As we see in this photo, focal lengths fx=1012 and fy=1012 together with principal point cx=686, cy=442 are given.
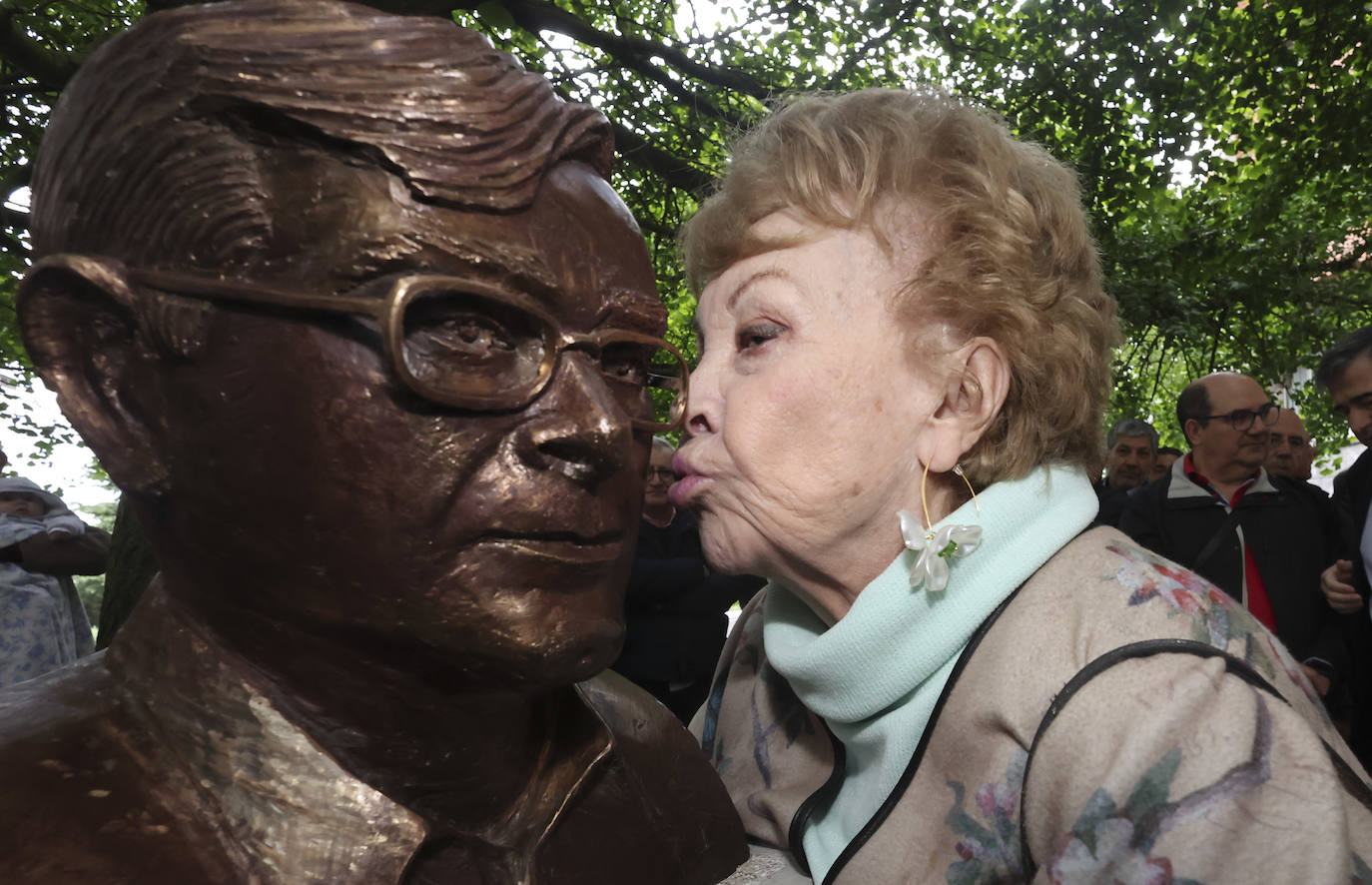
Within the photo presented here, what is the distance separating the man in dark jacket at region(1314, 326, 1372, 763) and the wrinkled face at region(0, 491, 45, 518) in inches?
213

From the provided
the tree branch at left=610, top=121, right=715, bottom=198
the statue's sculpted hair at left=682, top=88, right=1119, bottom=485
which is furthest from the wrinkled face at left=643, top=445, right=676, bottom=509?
the statue's sculpted hair at left=682, top=88, right=1119, bottom=485

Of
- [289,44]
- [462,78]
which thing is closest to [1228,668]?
[462,78]

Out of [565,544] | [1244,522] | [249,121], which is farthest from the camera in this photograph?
[1244,522]

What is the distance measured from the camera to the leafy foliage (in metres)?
5.64

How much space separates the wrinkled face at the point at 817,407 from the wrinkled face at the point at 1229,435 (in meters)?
3.08

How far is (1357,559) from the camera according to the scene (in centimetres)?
387

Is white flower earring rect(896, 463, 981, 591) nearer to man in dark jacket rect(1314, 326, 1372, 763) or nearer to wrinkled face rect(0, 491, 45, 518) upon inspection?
man in dark jacket rect(1314, 326, 1372, 763)

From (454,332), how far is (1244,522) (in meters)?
4.03

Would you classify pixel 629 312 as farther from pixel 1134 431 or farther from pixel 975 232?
pixel 1134 431

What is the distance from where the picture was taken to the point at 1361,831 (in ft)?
4.68

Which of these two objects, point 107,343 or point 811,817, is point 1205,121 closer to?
point 811,817

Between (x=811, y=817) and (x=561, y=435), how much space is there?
1.17 metres

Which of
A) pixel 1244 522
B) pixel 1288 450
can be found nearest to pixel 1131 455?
pixel 1288 450

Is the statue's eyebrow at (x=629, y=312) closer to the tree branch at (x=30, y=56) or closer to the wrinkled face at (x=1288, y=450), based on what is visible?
the tree branch at (x=30, y=56)
